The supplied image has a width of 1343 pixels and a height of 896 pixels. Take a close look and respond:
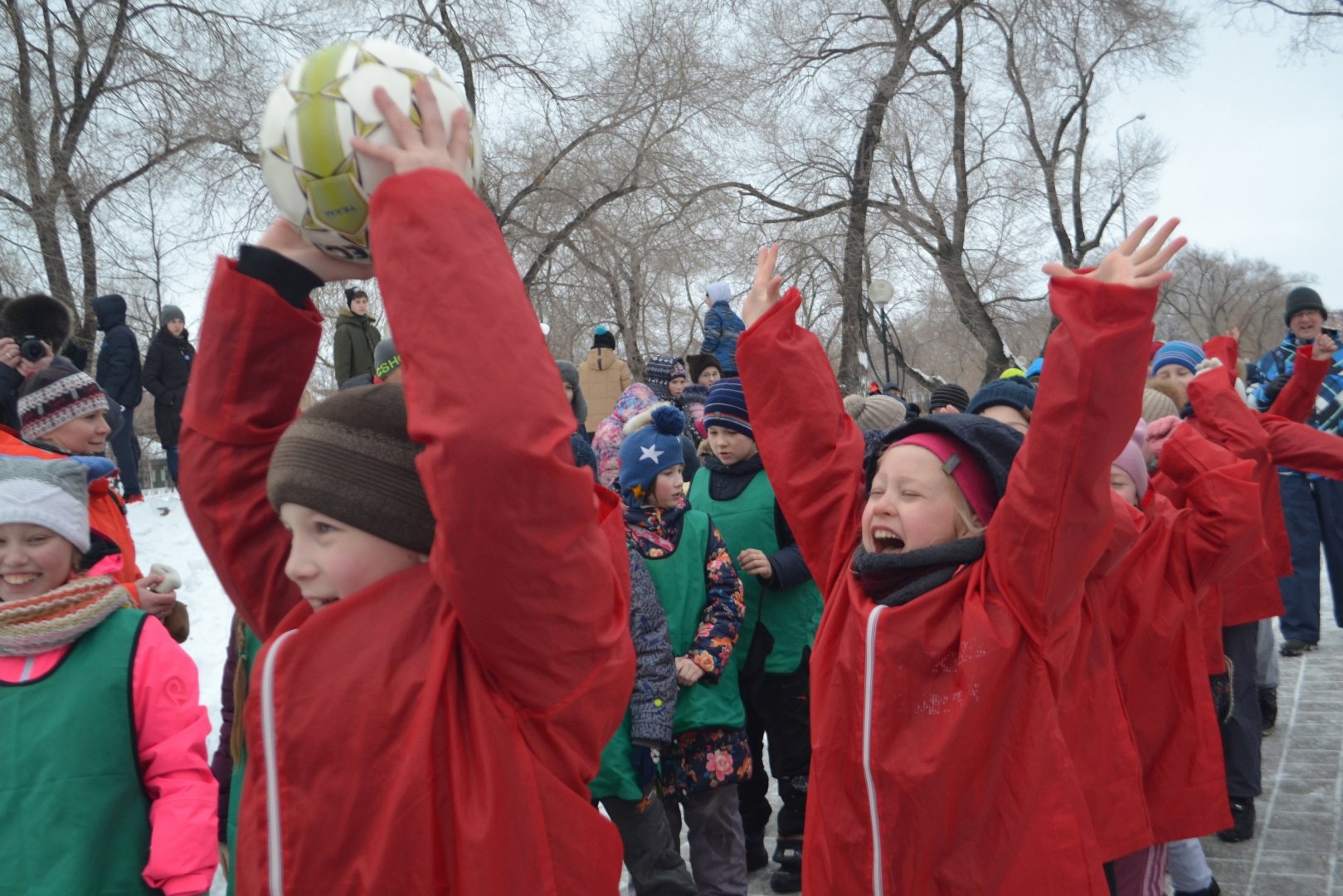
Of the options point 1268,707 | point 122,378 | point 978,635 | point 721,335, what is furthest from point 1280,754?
point 122,378

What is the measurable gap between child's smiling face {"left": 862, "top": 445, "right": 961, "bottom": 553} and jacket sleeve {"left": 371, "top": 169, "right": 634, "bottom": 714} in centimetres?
120

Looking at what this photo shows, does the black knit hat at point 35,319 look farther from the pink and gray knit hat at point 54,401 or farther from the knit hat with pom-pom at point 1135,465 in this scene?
the knit hat with pom-pom at point 1135,465

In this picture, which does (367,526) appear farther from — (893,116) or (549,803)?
(893,116)

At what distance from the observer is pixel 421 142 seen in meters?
1.62

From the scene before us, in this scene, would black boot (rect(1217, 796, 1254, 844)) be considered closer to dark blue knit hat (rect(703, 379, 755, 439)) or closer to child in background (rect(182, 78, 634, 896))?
dark blue knit hat (rect(703, 379, 755, 439))

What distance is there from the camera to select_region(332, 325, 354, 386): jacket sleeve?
10109 mm

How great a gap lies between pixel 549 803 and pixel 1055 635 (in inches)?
51.1

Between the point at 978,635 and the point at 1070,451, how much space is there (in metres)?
0.45

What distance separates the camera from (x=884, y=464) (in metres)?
2.72

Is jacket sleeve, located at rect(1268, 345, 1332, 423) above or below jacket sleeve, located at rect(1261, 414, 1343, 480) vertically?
above

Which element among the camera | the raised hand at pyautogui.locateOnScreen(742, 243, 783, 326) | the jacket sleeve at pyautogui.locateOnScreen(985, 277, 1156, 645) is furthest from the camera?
the camera

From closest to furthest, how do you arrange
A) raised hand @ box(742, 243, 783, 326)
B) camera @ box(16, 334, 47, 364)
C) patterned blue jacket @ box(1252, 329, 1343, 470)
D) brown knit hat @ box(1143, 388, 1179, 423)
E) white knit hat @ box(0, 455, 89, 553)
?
white knit hat @ box(0, 455, 89, 553), raised hand @ box(742, 243, 783, 326), brown knit hat @ box(1143, 388, 1179, 423), camera @ box(16, 334, 47, 364), patterned blue jacket @ box(1252, 329, 1343, 470)

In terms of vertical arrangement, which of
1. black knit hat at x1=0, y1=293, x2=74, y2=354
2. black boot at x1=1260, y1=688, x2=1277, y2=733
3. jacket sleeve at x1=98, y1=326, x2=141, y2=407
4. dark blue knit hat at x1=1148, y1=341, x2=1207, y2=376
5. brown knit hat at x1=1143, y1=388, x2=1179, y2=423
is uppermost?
jacket sleeve at x1=98, y1=326, x2=141, y2=407

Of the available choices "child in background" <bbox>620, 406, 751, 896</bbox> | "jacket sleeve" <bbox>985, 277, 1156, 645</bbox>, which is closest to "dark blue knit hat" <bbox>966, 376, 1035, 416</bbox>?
"child in background" <bbox>620, 406, 751, 896</bbox>
